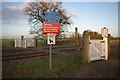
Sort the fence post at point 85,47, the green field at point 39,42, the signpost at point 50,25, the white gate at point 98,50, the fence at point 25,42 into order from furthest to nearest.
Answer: the green field at point 39,42, the fence at point 25,42, the white gate at point 98,50, the fence post at point 85,47, the signpost at point 50,25

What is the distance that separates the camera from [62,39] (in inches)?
1630

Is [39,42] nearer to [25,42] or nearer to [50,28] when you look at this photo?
[25,42]

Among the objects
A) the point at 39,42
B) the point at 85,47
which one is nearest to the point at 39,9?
the point at 39,42

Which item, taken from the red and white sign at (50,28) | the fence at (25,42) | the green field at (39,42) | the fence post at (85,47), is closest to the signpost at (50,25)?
the red and white sign at (50,28)

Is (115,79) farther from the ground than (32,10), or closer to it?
closer to it

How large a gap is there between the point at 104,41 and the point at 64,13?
24412mm

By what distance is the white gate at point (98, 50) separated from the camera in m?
15.7

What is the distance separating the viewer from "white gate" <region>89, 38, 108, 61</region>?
15.7m

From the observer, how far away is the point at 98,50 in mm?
16719

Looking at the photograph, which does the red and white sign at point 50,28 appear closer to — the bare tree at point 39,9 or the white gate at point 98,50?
the white gate at point 98,50

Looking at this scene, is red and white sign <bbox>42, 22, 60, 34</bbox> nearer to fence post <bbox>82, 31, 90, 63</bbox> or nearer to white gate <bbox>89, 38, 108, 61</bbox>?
fence post <bbox>82, 31, 90, 63</bbox>

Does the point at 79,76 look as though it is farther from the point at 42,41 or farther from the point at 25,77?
the point at 42,41

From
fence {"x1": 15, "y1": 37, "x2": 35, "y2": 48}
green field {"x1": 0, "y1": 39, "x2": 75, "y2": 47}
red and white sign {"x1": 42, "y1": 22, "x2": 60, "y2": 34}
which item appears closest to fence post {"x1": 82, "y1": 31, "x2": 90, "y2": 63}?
red and white sign {"x1": 42, "y1": 22, "x2": 60, "y2": 34}

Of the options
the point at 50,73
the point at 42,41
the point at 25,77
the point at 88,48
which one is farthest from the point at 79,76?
the point at 42,41
